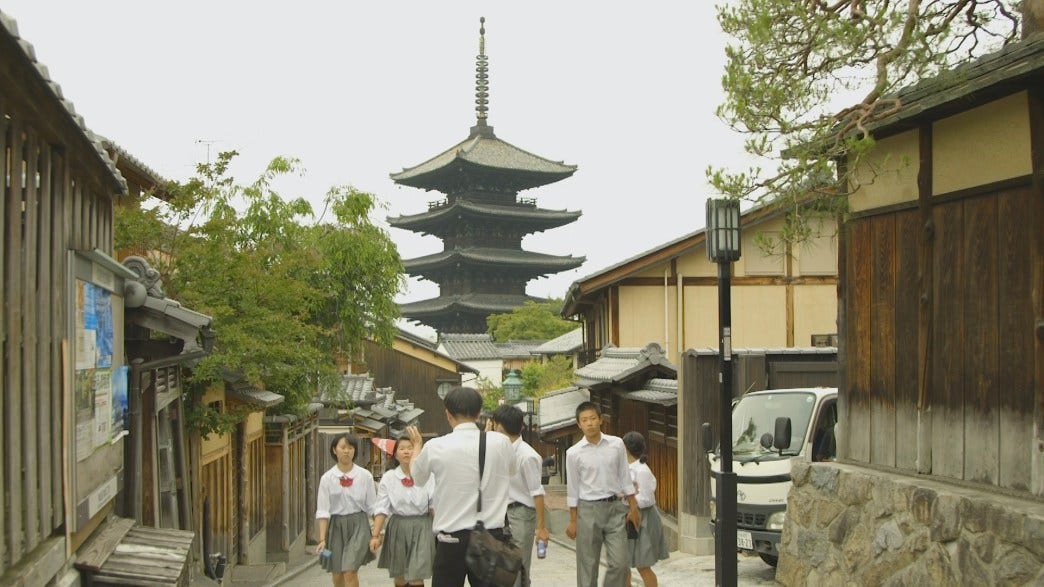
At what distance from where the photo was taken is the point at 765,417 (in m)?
13.2

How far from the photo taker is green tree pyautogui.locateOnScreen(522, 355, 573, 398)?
132 ft

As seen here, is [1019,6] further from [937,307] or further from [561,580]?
[561,580]

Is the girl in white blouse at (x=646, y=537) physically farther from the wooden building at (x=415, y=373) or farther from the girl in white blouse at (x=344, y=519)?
the wooden building at (x=415, y=373)

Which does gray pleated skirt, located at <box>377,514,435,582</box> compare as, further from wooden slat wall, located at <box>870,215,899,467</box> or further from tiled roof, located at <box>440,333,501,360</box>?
tiled roof, located at <box>440,333,501,360</box>

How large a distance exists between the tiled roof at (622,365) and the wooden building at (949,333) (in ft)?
31.9

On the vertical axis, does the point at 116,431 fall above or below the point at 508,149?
below

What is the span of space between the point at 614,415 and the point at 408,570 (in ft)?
43.7

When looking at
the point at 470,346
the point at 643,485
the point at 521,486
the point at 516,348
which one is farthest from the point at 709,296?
the point at 470,346

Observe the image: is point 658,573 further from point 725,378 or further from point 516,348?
point 516,348

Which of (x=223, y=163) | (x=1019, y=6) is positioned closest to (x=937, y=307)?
(x=1019, y=6)

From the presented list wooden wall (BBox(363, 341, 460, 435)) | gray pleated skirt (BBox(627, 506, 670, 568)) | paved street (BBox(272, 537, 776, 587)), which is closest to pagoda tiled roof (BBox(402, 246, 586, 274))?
wooden wall (BBox(363, 341, 460, 435))

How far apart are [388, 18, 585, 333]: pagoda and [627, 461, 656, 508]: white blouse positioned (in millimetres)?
46639

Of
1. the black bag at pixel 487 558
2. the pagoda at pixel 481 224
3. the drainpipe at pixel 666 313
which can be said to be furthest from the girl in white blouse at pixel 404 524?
the pagoda at pixel 481 224

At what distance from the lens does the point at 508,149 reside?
61.1 meters
